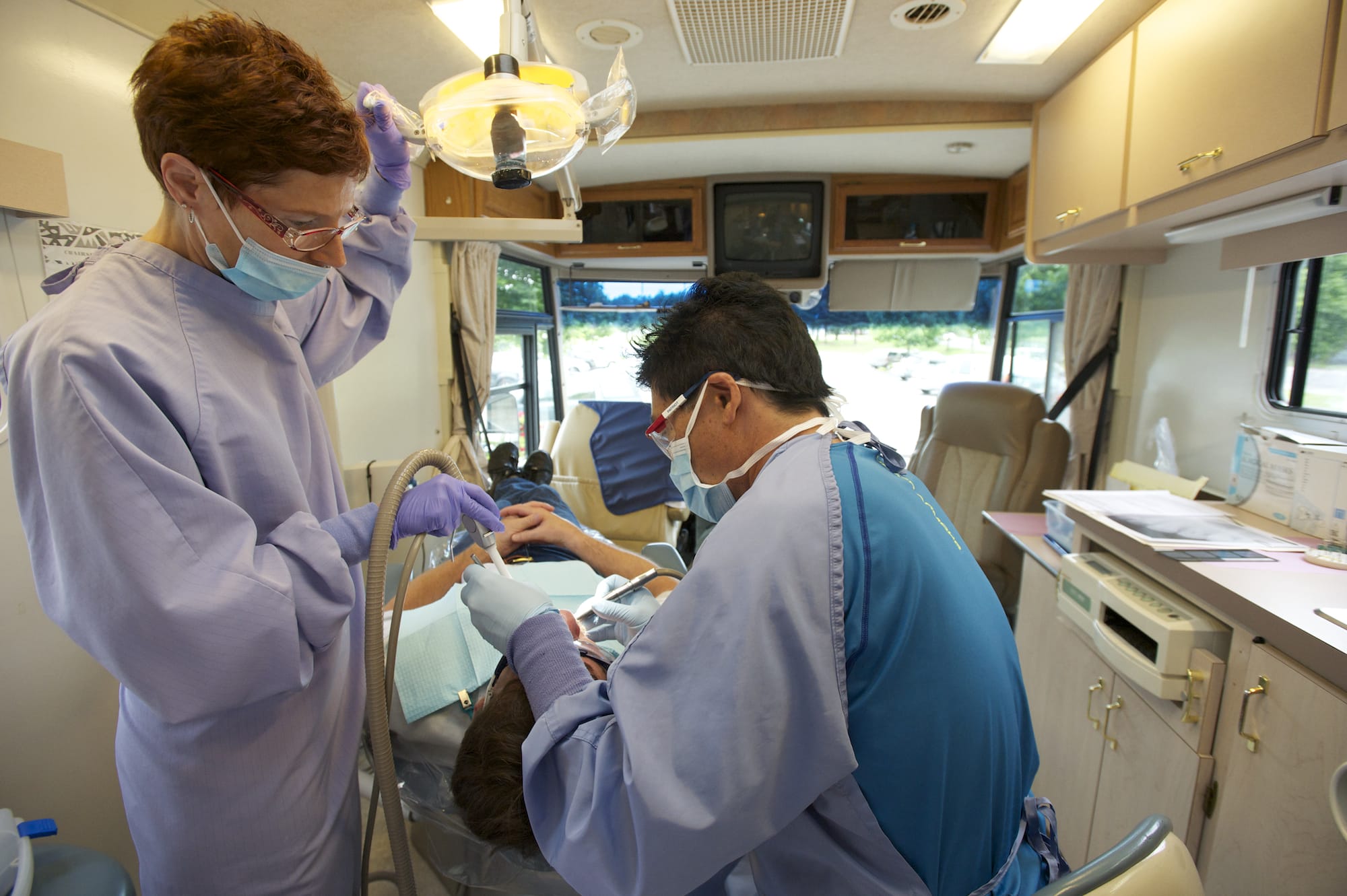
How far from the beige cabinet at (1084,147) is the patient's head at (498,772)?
7.06 ft

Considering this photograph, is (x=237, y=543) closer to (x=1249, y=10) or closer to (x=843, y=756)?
(x=843, y=756)

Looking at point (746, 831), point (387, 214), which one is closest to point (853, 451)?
point (746, 831)

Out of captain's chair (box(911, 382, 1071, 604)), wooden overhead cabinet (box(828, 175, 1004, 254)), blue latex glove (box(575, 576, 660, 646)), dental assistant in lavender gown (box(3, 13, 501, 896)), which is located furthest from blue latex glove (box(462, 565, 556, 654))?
wooden overhead cabinet (box(828, 175, 1004, 254))

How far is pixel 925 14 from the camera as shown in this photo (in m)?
1.79

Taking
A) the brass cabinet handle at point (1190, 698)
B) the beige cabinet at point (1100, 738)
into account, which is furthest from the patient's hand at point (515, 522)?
the brass cabinet handle at point (1190, 698)

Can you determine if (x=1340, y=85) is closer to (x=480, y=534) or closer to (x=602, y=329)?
(x=480, y=534)

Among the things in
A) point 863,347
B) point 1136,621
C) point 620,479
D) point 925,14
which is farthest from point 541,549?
point 863,347

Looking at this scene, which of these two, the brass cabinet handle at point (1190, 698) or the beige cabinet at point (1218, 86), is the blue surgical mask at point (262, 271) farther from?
the beige cabinet at point (1218, 86)

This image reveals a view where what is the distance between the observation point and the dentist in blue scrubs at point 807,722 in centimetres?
68

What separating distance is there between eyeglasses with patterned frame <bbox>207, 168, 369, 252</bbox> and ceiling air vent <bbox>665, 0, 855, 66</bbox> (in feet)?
4.35

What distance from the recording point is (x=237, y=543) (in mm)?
726

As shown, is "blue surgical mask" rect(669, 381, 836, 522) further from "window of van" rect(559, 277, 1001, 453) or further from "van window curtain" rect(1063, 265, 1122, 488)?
"window of van" rect(559, 277, 1001, 453)

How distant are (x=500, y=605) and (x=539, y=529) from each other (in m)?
1.04

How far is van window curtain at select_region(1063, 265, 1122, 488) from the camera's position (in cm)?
→ 261
